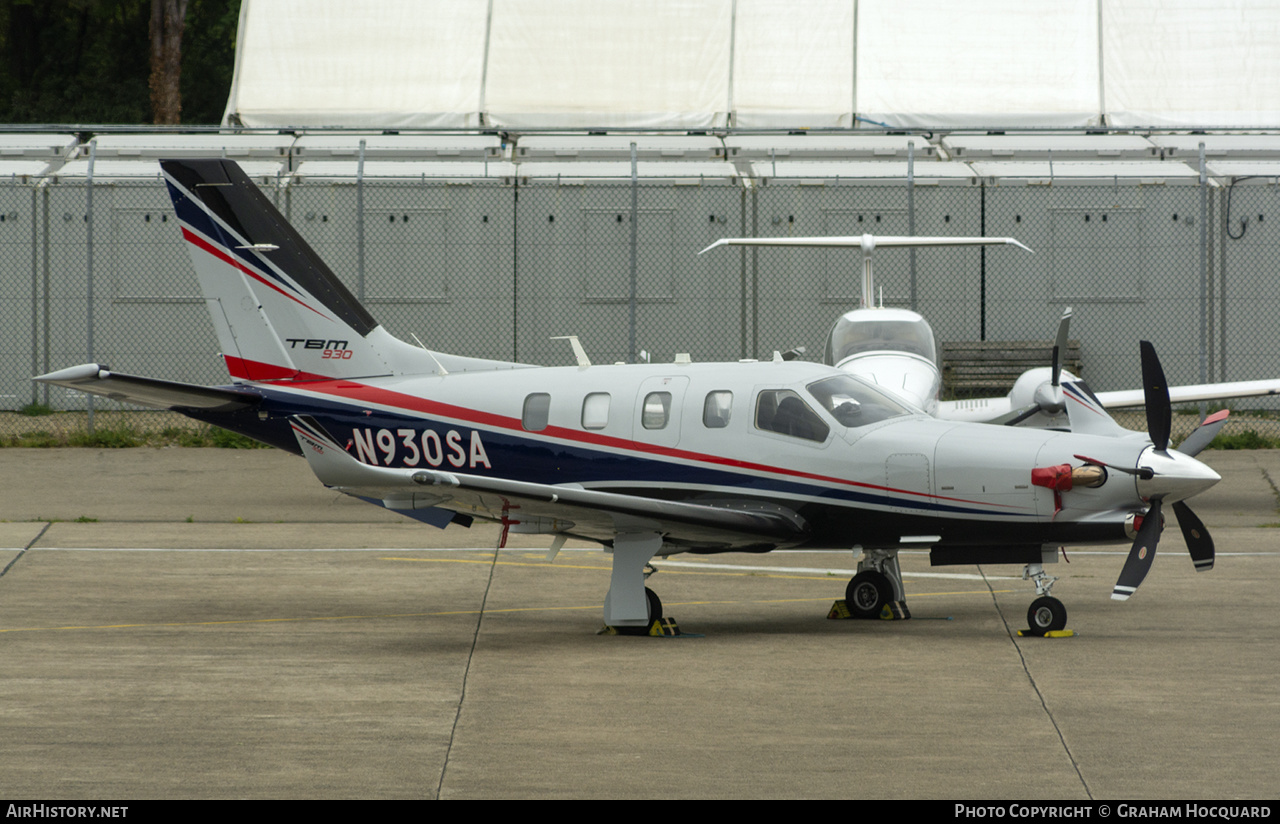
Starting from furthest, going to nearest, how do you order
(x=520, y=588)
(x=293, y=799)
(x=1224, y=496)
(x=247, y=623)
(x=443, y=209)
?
(x=443, y=209)
(x=1224, y=496)
(x=520, y=588)
(x=247, y=623)
(x=293, y=799)

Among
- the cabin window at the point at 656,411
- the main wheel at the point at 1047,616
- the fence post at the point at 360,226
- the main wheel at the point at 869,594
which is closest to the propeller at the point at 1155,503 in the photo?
the main wheel at the point at 1047,616

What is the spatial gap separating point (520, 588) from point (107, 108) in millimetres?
32181

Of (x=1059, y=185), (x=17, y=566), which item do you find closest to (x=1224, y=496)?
(x=1059, y=185)

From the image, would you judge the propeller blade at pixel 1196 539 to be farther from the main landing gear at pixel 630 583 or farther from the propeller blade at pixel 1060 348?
the main landing gear at pixel 630 583

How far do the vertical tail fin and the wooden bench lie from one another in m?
11.9

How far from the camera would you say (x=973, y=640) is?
35.7 ft

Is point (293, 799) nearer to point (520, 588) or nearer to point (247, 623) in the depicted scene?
point (247, 623)

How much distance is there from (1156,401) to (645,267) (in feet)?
42.0

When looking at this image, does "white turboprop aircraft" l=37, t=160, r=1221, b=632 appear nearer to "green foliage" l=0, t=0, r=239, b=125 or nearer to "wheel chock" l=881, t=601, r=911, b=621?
"wheel chock" l=881, t=601, r=911, b=621

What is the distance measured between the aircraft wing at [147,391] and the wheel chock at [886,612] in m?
5.37

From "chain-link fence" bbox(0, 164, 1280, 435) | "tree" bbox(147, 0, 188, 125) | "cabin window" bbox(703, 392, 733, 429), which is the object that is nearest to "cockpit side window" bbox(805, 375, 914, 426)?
"cabin window" bbox(703, 392, 733, 429)

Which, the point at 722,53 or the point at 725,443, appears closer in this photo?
the point at 725,443

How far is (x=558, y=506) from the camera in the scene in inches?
415

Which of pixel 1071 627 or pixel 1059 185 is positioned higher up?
pixel 1059 185
